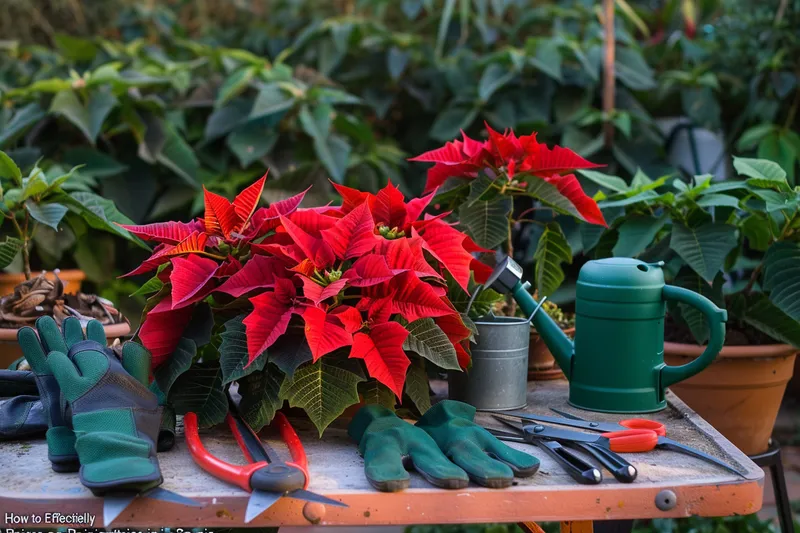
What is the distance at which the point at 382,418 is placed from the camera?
1028 millimetres

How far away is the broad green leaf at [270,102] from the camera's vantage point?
96.7 inches

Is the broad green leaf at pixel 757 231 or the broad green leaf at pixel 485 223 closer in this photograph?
the broad green leaf at pixel 485 223

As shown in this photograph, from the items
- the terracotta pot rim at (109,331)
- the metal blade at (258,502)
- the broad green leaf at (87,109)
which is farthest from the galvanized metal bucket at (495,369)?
the broad green leaf at (87,109)

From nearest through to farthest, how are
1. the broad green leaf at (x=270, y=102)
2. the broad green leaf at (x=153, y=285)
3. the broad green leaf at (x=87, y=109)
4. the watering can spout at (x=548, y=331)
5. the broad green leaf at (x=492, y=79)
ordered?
the broad green leaf at (x=153, y=285), the watering can spout at (x=548, y=331), the broad green leaf at (x=87, y=109), the broad green leaf at (x=270, y=102), the broad green leaf at (x=492, y=79)

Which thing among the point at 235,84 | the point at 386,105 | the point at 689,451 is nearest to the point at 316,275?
the point at 689,451

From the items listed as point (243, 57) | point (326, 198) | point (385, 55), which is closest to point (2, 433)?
point (326, 198)

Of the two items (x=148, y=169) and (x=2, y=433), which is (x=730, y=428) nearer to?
(x=2, y=433)

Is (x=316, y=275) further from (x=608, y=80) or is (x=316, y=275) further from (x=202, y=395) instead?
(x=608, y=80)

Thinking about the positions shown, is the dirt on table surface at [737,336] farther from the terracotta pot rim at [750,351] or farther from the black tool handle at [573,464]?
the black tool handle at [573,464]

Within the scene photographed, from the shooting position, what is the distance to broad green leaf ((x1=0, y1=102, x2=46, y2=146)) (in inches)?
86.9

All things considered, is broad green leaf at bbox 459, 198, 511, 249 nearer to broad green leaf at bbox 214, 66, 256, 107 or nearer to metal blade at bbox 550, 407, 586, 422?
metal blade at bbox 550, 407, 586, 422

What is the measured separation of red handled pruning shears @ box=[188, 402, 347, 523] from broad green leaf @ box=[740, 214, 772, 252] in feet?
3.21

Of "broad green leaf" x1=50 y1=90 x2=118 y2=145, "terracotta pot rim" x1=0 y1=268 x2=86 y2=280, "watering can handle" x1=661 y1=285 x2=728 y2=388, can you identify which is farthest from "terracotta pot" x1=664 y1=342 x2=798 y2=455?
"broad green leaf" x1=50 y1=90 x2=118 y2=145

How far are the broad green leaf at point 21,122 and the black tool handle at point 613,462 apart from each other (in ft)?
5.94
